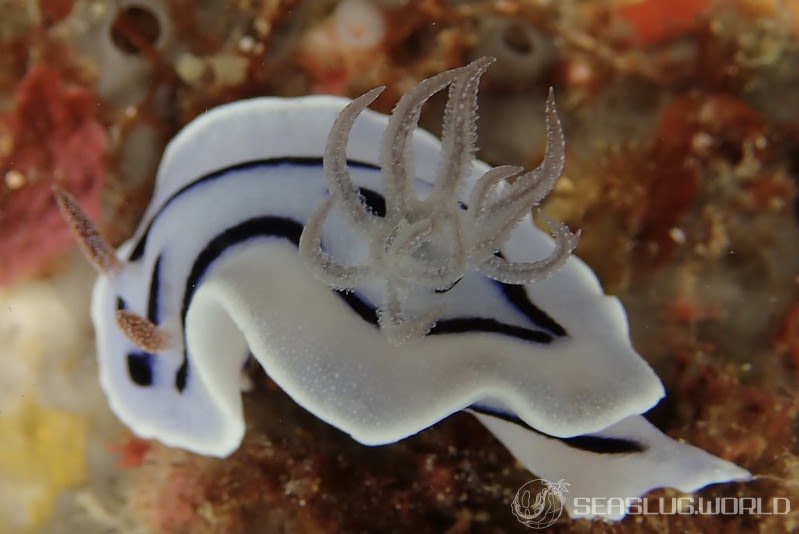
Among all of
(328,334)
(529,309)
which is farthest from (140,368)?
(529,309)

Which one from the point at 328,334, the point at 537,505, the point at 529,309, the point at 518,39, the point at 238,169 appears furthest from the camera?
the point at 518,39

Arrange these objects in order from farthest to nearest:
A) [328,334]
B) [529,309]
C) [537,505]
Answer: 1. [537,505]
2. [529,309]
3. [328,334]

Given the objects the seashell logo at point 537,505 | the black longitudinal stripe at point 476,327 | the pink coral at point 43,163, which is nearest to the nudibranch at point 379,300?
the black longitudinal stripe at point 476,327

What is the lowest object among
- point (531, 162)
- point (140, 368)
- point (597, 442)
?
point (597, 442)

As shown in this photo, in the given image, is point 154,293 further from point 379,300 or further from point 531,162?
point 531,162

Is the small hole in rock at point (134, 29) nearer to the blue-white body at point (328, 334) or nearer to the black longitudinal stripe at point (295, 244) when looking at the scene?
the blue-white body at point (328, 334)

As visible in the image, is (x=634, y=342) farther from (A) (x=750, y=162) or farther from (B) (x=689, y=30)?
(B) (x=689, y=30)

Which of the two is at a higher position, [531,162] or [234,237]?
[234,237]
